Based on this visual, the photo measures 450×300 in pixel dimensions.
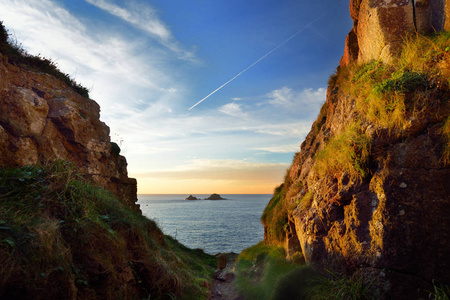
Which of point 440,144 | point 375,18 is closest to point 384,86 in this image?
point 440,144

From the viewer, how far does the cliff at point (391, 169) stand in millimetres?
5285

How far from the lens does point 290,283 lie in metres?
7.14

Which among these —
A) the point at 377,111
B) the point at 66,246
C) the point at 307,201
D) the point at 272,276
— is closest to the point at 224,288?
the point at 272,276

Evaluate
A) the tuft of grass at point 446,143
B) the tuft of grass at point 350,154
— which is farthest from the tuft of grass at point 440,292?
the tuft of grass at point 350,154

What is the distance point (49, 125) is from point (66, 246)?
6.40 metres

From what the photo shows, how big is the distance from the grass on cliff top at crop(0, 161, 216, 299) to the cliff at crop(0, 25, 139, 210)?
5.65 feet

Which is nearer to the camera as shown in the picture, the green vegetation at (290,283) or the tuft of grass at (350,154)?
the green vegetation at (290,283)

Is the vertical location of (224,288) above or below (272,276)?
below

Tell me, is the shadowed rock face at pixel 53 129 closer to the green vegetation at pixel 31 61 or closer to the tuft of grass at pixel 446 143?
the green vegetation at pixel 31 61

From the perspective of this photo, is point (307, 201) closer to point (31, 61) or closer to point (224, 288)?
point (224, 288)

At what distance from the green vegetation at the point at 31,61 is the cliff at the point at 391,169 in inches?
470

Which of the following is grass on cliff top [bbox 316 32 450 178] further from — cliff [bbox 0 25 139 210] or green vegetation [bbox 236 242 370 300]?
cliff [bbox 0 25 139 210]

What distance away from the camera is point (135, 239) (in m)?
7.00

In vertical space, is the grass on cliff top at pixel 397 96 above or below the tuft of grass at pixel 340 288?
above
